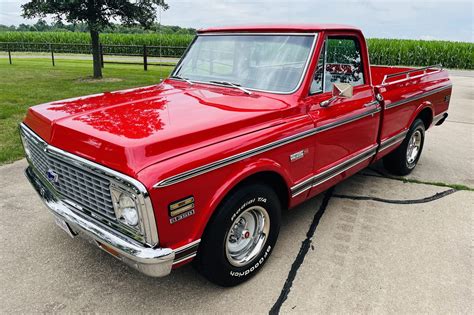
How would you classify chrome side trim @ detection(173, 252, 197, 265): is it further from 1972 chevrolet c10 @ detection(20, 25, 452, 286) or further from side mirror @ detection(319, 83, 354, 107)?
side mirror @ detection(319, 83, 354, 107)

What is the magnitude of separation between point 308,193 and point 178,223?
1.47m

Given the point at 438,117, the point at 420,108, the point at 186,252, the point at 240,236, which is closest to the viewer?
the point at 186,252

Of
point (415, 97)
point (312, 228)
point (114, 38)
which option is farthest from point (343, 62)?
point (114, 38)

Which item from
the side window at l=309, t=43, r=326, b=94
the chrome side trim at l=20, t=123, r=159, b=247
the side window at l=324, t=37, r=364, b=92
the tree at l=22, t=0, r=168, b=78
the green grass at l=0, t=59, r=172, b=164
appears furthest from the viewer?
the tree at l=22, t=0, r=168, b=78

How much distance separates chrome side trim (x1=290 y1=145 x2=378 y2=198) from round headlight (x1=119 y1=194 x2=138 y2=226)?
1.33 meters

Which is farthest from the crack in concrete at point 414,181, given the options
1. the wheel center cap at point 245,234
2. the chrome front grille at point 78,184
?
the chrome front grille at point 78,184

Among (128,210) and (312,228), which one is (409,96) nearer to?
(312,228)

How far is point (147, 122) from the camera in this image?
2555 millimetres

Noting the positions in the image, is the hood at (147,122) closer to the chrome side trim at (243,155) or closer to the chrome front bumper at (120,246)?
the chrome side trim at (243,155)

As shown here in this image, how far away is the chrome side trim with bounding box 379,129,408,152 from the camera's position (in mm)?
4281

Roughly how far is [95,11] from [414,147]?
432 inches

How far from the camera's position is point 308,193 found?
10.9 feet

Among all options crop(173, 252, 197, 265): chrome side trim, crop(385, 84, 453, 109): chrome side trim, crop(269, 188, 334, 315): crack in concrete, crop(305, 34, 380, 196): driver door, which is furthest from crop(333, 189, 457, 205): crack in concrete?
crop(173, 252, 197, 265): chrome side trim

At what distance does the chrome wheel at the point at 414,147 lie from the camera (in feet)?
16.8
